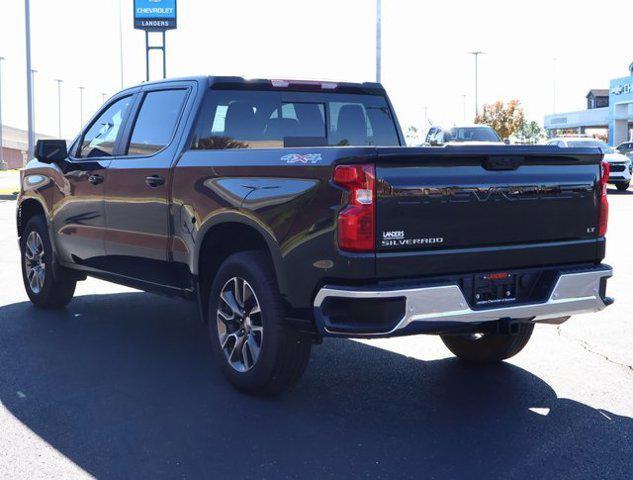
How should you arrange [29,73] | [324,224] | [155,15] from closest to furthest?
[324,224] < [29,73] < [155,15]

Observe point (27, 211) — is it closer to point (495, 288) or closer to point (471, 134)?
point (495, 288)

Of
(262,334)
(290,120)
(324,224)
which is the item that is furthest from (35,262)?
(324,224)

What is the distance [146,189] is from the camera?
21.0 feet

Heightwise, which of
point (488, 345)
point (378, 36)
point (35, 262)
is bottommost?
point (488, 345)

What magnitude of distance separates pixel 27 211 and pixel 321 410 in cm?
458

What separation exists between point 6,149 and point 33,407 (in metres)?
118

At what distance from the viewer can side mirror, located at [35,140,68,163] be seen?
764 cm

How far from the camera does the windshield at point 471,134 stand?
28.3 meters

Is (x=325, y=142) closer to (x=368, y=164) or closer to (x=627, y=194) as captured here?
(x=368, y=164)

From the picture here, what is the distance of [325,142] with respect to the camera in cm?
690

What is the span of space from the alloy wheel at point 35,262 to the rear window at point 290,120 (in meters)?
2.69

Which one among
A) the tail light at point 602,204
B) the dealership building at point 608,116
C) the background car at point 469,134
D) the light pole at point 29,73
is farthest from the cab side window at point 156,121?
the dealership building at point 608,116

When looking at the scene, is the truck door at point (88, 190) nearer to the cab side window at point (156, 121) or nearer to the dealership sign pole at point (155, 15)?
the cab side window at point (156, 121)

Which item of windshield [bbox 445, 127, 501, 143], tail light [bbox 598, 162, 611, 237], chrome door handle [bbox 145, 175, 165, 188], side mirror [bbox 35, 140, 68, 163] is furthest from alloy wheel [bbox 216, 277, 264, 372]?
windshield [bbox 445, 127, 501, 143]
